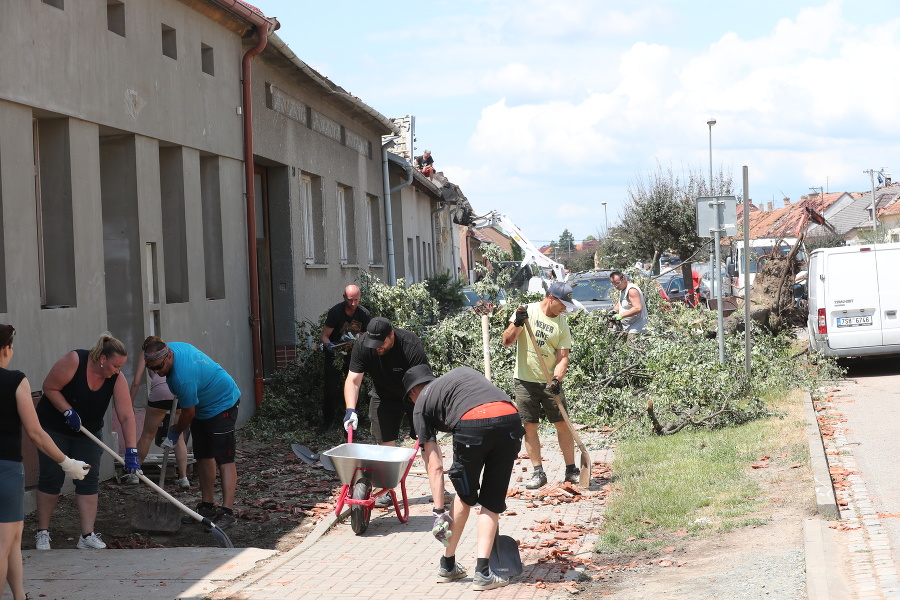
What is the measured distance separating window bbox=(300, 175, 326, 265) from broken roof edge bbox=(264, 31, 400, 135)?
5.10 feet

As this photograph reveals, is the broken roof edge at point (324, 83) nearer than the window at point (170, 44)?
No

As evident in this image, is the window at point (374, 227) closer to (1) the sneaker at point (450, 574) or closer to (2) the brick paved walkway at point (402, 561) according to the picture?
(2) the brick paved walkway at point (402, 561)

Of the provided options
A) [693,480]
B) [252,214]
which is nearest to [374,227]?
[252,214]

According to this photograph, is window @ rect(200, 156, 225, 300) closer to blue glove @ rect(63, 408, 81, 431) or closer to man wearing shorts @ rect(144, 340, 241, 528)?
man wearing shorts @ rect(144, 340, 241, 528)

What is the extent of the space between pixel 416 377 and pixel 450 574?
1488 mm

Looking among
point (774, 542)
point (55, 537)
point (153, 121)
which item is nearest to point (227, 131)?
point (153, 121)

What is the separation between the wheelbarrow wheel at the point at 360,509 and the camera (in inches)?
299

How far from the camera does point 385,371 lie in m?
→ 8.08

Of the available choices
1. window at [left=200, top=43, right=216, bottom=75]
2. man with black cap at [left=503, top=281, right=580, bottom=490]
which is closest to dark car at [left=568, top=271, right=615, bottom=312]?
window at [left=200, top=43, right=216, bottom=75]

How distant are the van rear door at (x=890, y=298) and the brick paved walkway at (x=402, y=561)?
8.35 m

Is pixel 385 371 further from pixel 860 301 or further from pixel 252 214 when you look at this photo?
pixel 860 301

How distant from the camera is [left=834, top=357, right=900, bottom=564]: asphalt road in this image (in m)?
7.61

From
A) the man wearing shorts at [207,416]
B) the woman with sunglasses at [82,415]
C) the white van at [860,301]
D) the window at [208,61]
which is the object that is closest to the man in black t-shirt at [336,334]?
the window at [208,61]

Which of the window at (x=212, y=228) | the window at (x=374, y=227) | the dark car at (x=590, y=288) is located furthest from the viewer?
the dark car at (x=590, y=288)
